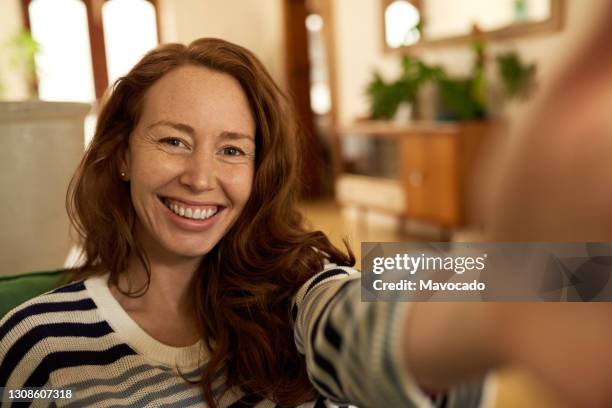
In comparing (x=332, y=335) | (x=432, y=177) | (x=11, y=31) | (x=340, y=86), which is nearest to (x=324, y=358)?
(x=332, y=335)

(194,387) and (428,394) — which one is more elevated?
(428,394)

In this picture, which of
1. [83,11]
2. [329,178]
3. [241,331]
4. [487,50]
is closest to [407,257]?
[241,331]

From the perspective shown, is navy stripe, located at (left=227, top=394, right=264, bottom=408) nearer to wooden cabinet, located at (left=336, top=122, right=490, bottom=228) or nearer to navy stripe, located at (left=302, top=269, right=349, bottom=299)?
navy stripe, located at (left=302, top=269, right=349, bottom=299)

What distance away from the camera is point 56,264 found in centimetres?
119

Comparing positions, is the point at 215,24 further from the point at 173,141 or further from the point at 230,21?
the point at 173,141

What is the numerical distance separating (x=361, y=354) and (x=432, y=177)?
3.11 metres

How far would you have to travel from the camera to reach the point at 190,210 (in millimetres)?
843

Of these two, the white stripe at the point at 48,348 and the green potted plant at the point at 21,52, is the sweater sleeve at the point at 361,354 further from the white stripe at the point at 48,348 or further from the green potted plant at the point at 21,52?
the green potted plant at the point at 21,52

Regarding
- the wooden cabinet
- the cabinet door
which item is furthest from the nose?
the cabinet door

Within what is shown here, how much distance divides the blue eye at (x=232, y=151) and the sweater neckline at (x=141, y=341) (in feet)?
0.83

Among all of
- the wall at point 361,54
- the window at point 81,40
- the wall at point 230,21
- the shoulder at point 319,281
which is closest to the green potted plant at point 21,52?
the window at point 81,40

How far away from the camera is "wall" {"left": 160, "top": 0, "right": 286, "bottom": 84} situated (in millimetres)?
5441

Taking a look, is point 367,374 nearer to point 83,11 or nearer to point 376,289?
point 376,289

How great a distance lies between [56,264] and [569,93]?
1.13 meters
